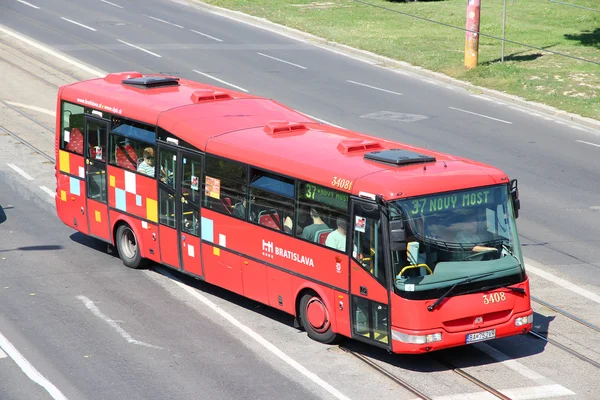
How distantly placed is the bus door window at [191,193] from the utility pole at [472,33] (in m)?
22.0

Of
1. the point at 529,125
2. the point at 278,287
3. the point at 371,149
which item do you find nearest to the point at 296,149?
the point at 371,149

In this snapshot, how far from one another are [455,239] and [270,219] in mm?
2843

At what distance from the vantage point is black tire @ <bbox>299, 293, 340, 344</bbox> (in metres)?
13.5

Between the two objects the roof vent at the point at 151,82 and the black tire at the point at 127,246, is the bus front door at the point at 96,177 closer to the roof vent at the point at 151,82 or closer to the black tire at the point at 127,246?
the black tire at the point at 127,246

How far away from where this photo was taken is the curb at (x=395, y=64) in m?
30.5

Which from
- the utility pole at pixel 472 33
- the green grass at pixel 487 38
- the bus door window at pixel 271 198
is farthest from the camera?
the utility pole at pixel 472 33

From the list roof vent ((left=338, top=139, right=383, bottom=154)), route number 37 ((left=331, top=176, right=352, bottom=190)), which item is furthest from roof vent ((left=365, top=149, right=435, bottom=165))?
route number 37 ((left=331, top=176, right=352, bottom=190))

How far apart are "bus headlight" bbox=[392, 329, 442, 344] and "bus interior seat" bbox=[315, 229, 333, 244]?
1625 mm

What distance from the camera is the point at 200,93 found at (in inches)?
659

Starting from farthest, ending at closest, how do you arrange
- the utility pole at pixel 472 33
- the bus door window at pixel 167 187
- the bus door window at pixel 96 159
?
the utility pole at pixel 472 33, the bus door window at pixel 96 159, the bus door window at pixel 167 187

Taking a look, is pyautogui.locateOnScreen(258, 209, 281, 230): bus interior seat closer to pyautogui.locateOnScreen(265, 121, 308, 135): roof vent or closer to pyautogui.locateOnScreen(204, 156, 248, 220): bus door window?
pyautogui.locateOnScreen(204, 156, 248, 220): bus door window

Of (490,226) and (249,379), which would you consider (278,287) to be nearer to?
(249,379)

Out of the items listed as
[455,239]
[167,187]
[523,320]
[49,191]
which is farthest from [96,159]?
[523,320]

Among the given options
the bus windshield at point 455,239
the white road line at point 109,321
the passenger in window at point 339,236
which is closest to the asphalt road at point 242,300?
the white road line at point 109,321
